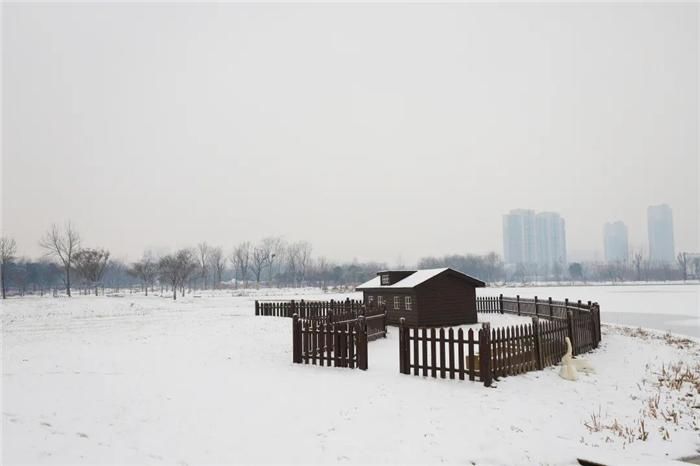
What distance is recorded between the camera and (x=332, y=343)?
12.0 meters

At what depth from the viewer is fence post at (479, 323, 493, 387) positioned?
32.8 ft

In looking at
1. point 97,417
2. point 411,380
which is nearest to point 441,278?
point 411,380

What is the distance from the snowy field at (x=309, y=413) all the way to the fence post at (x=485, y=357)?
34cm

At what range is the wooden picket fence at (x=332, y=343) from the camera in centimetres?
1134

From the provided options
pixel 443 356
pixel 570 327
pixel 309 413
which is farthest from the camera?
pixel 570 327

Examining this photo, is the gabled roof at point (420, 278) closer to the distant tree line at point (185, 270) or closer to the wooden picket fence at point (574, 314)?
the wooden picket fence at point (574, 314)

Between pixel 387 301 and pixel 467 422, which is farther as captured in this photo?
pixel 387 301

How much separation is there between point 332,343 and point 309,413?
4250mm

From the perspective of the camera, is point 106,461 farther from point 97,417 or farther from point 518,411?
point 518,411

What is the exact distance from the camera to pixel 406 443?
6.70m

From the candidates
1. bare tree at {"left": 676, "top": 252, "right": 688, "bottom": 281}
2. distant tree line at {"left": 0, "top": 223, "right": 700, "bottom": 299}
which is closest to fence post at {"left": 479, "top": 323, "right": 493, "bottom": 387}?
distant tree line at {"left": 0, "top": 223, "right": 700, "bottom": 299}

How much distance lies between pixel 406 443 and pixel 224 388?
432 cm

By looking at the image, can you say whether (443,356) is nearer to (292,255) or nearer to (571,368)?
(571,368)

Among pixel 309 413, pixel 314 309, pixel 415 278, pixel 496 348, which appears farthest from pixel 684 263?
pixel 309 413
